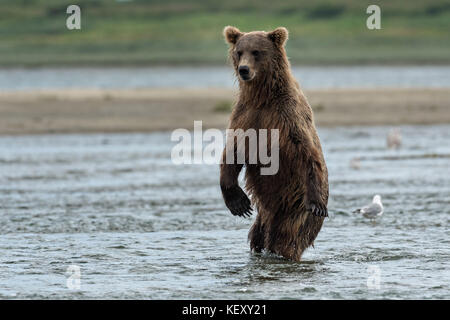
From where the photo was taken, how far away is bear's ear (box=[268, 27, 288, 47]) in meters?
8.38

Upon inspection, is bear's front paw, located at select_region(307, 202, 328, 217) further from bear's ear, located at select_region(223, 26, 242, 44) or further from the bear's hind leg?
bear's ear, located at select_region(223, 26, 242, 44)

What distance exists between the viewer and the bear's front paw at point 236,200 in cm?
845

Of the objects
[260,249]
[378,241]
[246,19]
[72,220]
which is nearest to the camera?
[260,249]

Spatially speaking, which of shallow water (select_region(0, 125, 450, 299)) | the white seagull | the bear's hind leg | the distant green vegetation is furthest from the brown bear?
the distant green vegetation

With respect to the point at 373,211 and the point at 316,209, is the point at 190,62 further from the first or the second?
the point at 316,209

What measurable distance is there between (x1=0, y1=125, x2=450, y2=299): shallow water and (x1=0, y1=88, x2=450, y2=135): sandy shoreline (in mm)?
5583

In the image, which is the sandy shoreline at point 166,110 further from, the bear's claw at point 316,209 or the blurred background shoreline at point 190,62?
the bear's claw at point 316,209

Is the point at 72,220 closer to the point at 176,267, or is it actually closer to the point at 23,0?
the point at 176,267

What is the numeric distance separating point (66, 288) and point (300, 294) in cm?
193

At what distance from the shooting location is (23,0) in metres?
114

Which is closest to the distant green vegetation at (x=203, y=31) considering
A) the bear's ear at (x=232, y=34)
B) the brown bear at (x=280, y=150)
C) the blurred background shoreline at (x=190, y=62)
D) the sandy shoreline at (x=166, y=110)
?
the blurred background shoreline at (x=190, y=62)

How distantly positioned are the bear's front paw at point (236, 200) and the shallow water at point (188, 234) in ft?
1.76

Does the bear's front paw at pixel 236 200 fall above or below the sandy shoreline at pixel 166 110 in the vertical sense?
below

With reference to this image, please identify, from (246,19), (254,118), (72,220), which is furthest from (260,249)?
(246,19)
